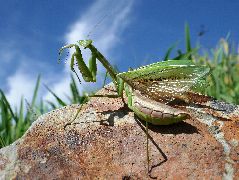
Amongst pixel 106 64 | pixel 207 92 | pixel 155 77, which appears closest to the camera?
pixel 155 77

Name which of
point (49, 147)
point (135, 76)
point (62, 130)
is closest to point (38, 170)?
point (49, 147)

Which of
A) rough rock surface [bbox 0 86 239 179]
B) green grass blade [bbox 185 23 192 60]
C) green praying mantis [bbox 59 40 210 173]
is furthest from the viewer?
green grass blade [bbox 185 23 192 60]

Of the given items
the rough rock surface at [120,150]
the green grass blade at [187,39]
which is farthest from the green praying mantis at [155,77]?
the green grass blade at [187,39]

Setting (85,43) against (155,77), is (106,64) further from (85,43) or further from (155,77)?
(155,77)

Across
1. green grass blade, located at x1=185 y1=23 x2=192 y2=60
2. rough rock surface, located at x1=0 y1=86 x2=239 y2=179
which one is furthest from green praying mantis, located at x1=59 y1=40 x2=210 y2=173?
green grass blade, located at x1=185 y1=23 x2=192 y2=60

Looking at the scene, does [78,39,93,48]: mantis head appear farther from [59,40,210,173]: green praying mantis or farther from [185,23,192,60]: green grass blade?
[185,23,192,60]: green grass blade

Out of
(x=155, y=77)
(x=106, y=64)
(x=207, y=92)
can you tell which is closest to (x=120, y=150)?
(x=155, y=77)

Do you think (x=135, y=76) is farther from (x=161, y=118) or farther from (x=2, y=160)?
(x=2, y=160)

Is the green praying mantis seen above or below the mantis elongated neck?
below
